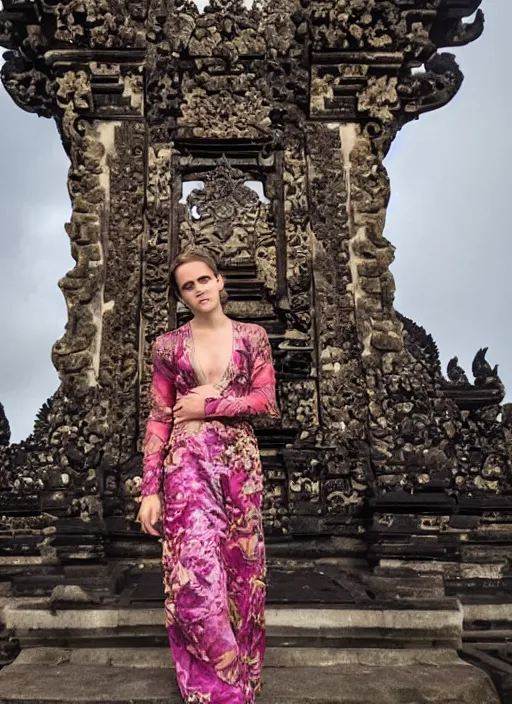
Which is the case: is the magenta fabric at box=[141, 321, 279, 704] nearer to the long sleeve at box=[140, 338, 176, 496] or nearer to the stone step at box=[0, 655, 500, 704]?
the long sleeve at box=[140, 338, 176, 496]

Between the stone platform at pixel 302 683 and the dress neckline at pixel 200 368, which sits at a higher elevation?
the dress neckline at pixel 200 368

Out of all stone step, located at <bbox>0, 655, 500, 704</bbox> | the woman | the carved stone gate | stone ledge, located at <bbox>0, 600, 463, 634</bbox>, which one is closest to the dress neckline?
the woman

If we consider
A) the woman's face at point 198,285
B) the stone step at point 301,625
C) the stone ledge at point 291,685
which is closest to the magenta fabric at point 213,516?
the woman's face at point 198,285

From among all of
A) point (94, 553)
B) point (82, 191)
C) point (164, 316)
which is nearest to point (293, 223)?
point (164, 316)

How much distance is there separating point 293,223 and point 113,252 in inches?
71.5

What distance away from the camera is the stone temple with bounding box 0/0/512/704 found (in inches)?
199

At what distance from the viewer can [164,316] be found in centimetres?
643

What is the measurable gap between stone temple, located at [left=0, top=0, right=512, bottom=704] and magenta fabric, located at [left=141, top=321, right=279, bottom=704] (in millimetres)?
1282

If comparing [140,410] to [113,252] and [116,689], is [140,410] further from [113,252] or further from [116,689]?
[116,689]

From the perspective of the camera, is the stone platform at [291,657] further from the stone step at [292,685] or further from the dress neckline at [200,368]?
the dress neckline at [200,368]

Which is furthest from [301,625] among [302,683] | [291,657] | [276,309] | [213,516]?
[276,309]

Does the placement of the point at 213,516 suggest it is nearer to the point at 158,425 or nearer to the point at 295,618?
the point at 158,425

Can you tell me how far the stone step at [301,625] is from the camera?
4.18 m

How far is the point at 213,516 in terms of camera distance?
312cm
